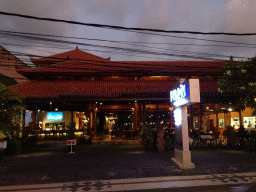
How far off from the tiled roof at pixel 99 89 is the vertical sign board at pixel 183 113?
27.3 ft

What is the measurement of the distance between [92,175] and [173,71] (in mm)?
15510

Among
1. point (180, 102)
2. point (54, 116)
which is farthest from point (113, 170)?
point (54, 116)

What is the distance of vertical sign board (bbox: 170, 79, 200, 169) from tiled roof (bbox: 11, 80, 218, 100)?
8317mm

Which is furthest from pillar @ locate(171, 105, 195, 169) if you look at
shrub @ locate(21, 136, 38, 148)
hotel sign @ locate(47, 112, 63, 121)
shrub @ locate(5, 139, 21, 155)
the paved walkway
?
hotel sign @ locate(47, 112, 63, 121)

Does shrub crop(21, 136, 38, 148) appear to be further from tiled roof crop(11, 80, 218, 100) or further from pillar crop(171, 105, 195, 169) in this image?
pillar crop(171, 105, 195, 169)

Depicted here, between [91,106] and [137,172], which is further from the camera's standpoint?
[91,106]

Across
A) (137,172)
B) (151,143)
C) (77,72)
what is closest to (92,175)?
(137,172)

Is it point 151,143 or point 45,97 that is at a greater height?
point 45,97

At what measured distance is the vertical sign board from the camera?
362 inches

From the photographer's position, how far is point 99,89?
20.3 metres

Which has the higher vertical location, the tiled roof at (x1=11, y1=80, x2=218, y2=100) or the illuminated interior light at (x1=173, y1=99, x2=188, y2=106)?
the tiled roof at (x1=11, y1=80, x2=218, y2=100)

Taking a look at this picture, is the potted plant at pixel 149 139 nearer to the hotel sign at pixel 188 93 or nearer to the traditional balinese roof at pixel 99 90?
the traditional balinese roof at pixel 99 90

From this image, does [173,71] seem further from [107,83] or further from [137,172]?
[137,172]

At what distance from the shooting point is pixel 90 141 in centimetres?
2044
